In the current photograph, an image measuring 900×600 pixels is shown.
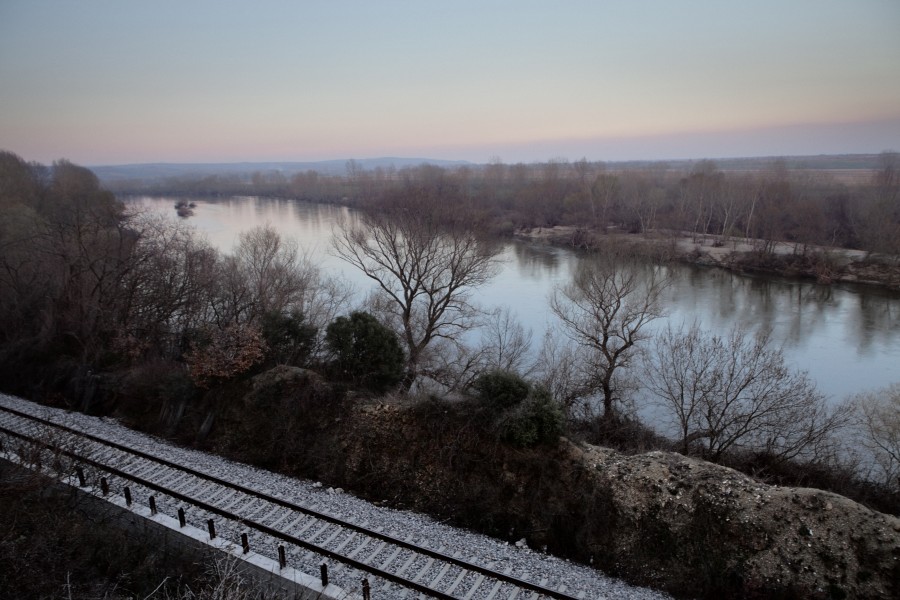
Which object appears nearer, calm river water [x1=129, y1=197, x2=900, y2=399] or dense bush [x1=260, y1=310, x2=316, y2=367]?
dense bush [x1=260, y1=310, x2=316, y2=367]

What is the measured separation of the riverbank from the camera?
34.9 meters

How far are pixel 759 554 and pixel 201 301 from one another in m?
19.5

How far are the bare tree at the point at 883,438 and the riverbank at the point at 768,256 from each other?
46.6 ft

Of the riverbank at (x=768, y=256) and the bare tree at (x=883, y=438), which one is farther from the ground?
the riverbank at (x=768, y=256)

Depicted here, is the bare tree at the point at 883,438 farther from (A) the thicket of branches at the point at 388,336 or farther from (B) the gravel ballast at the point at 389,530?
(B) the gravel ballast at the point at 389,530

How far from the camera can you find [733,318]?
26.5m

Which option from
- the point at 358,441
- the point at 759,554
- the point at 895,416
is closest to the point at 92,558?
the point at 358,441

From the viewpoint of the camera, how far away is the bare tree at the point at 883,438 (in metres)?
14.0

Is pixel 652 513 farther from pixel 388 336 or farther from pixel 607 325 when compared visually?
pixel 388 336

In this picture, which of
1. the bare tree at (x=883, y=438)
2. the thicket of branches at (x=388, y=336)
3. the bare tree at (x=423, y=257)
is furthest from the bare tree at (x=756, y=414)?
the bare tree at (x=423, y=257)

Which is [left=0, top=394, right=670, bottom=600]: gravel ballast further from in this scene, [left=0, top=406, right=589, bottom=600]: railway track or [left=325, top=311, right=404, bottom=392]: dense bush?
[left=325, top=311, right=404, bottom=392]: dense bush

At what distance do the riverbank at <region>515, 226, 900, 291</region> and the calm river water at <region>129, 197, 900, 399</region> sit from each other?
189cm

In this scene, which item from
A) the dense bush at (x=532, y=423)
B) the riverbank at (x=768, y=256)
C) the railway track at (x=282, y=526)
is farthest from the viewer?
the riverbank at (x=768, y=256)

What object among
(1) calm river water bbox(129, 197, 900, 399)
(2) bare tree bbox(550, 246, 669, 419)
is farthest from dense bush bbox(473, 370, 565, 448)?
(1) calm river water bbox(129, 197, 900, 399)
